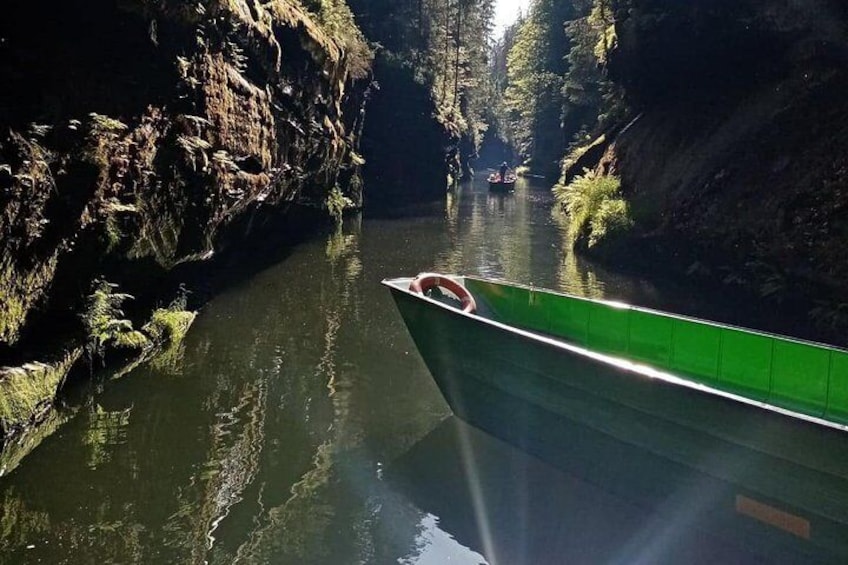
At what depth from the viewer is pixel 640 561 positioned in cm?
644

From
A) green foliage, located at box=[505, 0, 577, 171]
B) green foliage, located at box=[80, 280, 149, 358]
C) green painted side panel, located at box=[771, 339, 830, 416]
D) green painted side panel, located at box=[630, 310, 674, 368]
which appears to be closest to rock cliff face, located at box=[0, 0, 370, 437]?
green foliage, located at box=[80, 280, 149, 358]

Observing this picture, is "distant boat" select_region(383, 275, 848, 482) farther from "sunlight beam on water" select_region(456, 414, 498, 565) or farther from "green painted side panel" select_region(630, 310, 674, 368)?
"sunlight beam on water" select_region(456, 414, 498, 565)

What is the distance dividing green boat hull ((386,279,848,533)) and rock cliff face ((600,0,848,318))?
800 cm

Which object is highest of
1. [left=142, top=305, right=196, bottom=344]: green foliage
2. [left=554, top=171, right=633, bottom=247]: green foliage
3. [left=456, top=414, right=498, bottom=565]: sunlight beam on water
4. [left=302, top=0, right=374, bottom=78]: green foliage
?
[left=302, top=0, right=374, bottom=78]: green foliage

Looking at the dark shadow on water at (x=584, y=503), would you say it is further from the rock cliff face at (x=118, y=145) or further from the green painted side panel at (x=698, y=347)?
the rock cliff face at (x=118, y=145)

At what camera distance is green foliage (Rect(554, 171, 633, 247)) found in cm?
2158

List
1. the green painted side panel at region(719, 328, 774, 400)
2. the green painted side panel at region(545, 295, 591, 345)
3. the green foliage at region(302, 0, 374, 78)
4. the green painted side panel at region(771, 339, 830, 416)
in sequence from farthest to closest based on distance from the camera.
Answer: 1. the green foliage at region(302, 0, 374, 78)
2. the green painted side panel at region(545, 295, 591, 345)
3. the green painted side panel at region(719, 328, 774, 400)
4. the green painted side panel at region(771, 339, 830, 416)

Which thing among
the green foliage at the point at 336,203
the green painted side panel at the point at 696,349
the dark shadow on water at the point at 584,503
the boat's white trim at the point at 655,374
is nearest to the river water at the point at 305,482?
the dark shadow on water at the point at 584,503

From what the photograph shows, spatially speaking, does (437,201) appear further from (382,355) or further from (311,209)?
(382,355)

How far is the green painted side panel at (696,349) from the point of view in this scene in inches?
327

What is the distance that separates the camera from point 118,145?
1040 cm

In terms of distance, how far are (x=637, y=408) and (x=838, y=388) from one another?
7.02 ft

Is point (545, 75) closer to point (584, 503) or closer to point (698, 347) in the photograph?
point (698, 347)

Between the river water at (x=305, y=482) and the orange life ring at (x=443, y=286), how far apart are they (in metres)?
1.39
